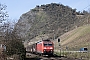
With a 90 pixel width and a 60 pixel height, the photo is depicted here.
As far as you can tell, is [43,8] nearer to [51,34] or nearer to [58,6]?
[58,6]

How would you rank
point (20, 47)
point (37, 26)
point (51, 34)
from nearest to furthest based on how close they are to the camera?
1. point (20, 47)
2. point (51, 34)
3. point (37, 26)

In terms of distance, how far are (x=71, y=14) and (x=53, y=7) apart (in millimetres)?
18333

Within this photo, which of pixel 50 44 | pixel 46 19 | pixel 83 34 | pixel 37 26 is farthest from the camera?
pixel 46 19

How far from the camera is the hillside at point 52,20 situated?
395 feet

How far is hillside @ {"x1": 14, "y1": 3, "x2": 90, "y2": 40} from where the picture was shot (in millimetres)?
120312

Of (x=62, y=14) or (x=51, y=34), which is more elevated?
(x=62, y=14)

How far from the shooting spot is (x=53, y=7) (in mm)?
160500

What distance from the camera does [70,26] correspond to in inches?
5468

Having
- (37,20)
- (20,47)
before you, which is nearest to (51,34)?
(37,20)

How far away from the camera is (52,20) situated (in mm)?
134875

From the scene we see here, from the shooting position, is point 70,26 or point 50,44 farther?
point 70,26

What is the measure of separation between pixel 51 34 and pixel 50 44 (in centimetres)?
6013

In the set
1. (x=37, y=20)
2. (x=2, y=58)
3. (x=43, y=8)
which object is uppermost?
(x=43, y=8)

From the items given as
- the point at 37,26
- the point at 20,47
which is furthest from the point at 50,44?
the point at 37,26
